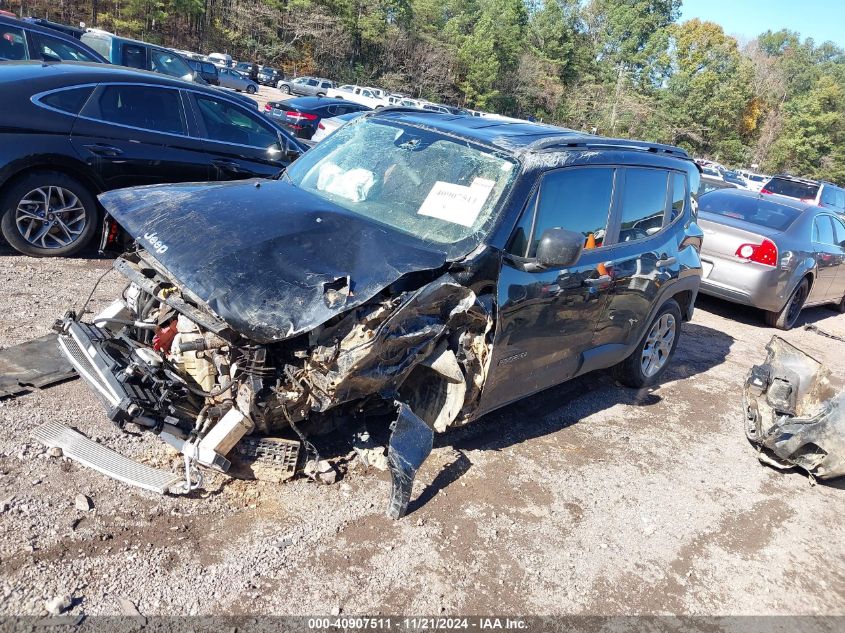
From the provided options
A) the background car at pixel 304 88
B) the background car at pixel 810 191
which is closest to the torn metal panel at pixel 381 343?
the background car at pixel 810 191

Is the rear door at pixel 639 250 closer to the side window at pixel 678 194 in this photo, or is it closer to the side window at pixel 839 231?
the side window at pixel 678 194

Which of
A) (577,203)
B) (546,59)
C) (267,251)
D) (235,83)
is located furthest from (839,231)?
(546,59)

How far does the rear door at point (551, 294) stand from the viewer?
3986 millimetres

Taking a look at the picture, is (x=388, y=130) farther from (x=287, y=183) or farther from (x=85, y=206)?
(x=85, y=206)

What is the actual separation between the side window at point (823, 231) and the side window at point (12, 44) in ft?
40.5

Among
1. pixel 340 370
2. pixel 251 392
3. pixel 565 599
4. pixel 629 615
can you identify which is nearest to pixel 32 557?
pixel 251 392

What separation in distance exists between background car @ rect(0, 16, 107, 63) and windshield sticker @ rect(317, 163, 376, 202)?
7491 mm

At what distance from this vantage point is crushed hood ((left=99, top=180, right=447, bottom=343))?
3.13 meters

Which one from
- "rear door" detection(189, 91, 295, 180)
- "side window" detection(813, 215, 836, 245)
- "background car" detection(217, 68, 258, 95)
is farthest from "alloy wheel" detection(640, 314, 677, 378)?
"background car" detection(217, 68, 258, 95)

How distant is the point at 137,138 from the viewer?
255 inches

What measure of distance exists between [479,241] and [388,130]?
1425 mm

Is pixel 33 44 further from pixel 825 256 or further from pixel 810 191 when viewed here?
pixel 810 191

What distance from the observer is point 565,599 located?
328cm

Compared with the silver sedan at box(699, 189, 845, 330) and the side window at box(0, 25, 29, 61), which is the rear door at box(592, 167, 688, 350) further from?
the side window at box(0, 25, 29, 61)
